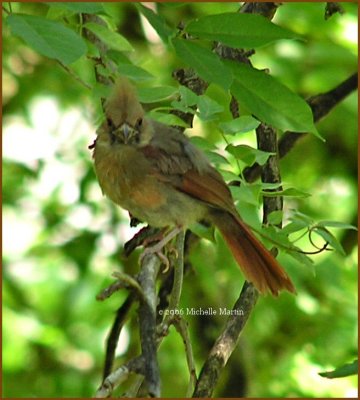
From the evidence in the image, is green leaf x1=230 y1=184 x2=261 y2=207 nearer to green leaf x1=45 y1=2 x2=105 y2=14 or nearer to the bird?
the bird

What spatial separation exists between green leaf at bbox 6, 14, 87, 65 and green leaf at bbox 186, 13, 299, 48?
1.33 feet

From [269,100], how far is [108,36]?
57 centimetres

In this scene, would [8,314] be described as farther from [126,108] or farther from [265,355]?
[126,108]

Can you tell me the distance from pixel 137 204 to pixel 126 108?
318 mm

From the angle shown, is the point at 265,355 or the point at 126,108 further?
the point at 265,355

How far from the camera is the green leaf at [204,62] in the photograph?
2463 millimetres

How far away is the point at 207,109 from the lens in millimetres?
2682

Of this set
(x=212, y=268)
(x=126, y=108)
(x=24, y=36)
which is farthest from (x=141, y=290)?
(x=212, y=268)

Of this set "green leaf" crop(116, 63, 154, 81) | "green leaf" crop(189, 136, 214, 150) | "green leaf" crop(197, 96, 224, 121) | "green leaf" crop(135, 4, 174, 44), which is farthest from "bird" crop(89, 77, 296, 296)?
"green leaf" crop(135, 4, 174, 44)

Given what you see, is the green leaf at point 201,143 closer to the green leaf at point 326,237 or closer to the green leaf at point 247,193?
the green leaf at point 247,193

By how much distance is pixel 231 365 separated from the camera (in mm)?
5062

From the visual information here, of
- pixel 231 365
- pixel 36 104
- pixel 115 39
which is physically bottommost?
pixel 231 365

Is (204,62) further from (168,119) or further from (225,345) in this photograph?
(225,345)

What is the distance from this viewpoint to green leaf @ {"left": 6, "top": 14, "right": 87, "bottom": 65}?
2242mm
